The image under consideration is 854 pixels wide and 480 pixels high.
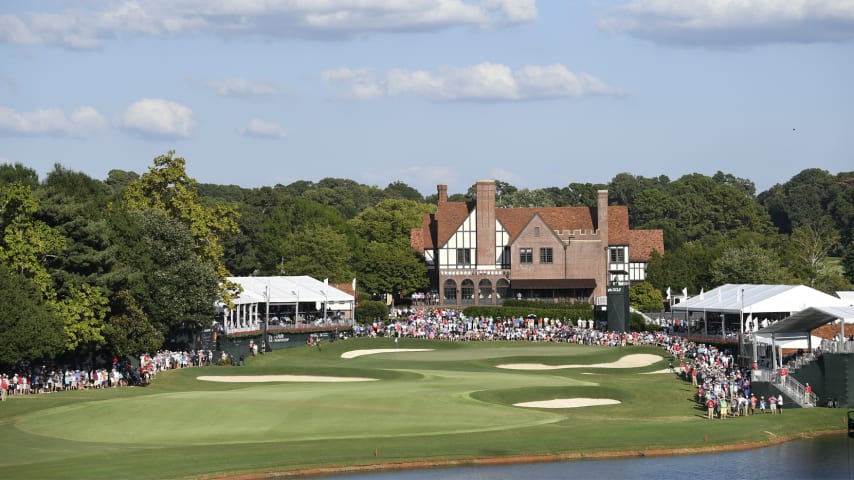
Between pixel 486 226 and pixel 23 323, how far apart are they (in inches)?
2695

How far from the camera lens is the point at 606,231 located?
12594 centimetres

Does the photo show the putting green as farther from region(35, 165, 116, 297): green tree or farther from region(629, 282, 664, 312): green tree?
region(629, 282, 664, 312): green tree

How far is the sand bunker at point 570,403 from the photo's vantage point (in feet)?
207

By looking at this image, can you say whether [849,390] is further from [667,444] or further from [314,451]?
[314,451]

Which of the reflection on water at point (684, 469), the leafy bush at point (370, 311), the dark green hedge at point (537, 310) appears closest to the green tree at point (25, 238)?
the reflection on water at point (684, 469)

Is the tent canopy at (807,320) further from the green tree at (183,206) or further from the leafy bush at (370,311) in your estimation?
the leafy bush at (370,311)

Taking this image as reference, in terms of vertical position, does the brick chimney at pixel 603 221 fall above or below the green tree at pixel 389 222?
below

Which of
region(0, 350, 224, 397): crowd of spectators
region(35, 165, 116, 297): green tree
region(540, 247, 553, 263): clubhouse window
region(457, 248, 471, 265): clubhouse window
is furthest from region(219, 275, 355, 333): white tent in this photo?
region(540, 247, 553, 263): clubhouse window

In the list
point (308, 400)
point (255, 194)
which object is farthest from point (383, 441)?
point (255, 194)

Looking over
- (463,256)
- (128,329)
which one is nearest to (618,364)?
(128,329)

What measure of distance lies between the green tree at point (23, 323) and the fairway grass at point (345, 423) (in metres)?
2.47

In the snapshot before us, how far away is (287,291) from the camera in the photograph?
100438 millimetres

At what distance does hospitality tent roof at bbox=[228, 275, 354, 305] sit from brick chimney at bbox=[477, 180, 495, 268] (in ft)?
75.3

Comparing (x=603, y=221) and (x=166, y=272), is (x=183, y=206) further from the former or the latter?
(x=603, y=221)
